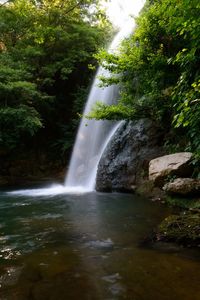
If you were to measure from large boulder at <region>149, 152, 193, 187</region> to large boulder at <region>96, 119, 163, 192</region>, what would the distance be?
70.4 inches

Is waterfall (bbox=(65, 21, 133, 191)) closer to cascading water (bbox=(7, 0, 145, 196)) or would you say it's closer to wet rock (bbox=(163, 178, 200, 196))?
cascading water (bbox=(7, 0, 145, 196))

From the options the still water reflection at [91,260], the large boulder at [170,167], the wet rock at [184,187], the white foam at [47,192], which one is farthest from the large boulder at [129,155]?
the still water reflection at [91,260]

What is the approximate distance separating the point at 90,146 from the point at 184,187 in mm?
7542

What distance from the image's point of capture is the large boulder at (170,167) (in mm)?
7695

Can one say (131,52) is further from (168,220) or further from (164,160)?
(168,220)

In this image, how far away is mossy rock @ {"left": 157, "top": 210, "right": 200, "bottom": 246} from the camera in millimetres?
4508

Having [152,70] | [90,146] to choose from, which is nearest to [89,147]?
[90,146]

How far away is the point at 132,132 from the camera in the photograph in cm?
1128

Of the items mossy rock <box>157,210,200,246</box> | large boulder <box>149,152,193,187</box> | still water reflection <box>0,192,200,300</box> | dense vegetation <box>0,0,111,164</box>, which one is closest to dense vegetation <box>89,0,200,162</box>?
large boulder <box>149,152,193,187</box>

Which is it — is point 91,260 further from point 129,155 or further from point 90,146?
point 90,146

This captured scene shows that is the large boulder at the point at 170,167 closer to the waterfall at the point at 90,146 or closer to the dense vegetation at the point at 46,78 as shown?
the waterfall at the point at 90,146

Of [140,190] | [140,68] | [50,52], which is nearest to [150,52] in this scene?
[140,68]

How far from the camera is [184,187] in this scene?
7.29m

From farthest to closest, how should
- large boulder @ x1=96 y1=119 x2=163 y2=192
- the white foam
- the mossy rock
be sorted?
the white foam → large boulder @ x1=96 y1=119 x2=163 y2=192 → the mossy rock
